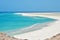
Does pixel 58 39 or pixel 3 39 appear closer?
pixel 3 39

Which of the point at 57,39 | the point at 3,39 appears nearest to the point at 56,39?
the point at 57,39

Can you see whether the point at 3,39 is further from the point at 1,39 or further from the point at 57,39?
the point at 57,39

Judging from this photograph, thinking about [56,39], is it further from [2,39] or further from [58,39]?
[2,39]

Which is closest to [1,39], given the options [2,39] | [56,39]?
[2,39]

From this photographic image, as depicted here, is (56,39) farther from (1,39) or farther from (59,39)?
(1,39)

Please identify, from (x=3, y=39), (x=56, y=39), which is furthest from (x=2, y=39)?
(x=56, y=39)

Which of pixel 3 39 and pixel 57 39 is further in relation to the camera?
pixel 57 39

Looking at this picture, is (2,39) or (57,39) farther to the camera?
(57,39)
